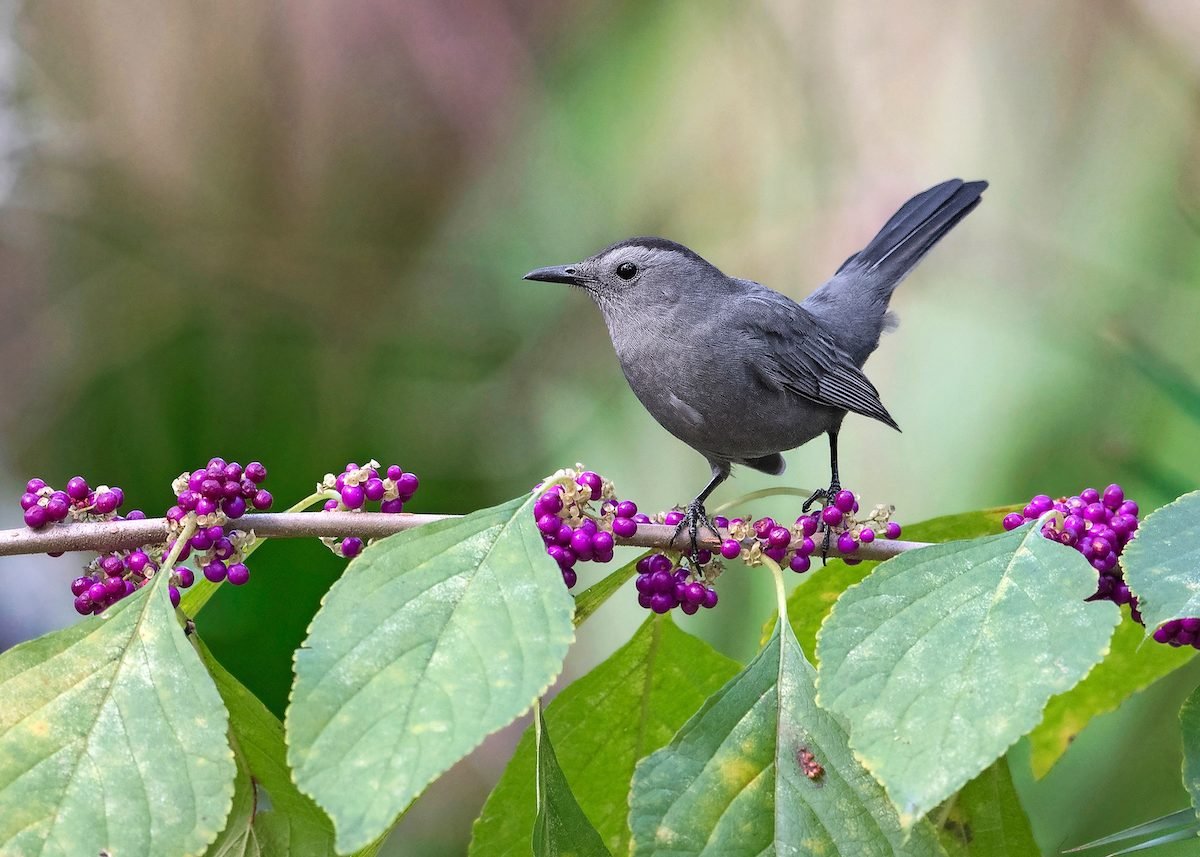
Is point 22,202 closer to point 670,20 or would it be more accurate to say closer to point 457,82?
point 457,82

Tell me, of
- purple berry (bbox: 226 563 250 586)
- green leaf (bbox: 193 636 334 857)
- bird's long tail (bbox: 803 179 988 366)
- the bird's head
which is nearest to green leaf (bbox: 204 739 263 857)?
green leaf (bbox: 193 636 334 857)

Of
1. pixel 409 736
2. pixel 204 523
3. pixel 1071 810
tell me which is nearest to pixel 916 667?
pixel 409 736

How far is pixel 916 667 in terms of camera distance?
2.46ft

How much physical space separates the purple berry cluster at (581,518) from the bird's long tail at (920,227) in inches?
55.6

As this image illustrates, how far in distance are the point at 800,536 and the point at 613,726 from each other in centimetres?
27

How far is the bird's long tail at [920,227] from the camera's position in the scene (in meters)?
2.27

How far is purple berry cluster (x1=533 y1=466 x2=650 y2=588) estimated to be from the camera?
98cm

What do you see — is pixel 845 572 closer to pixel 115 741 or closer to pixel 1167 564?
pixel 1167 564

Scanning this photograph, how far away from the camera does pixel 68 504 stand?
38.2 inches

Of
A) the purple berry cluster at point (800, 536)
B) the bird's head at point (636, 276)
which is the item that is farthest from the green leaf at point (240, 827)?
the bird's head at point (636, 276)

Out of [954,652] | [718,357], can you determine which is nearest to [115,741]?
[954,652]

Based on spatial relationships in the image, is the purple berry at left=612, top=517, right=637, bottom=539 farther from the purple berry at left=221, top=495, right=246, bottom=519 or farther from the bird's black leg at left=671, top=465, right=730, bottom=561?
the purple berry at left=221, top=495, right=246, bottom=519

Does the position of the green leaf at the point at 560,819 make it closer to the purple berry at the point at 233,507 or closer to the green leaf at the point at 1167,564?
the purple berry at the point at 233,507

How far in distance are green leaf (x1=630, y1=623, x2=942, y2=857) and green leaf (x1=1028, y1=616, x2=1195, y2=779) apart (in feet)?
1.24
